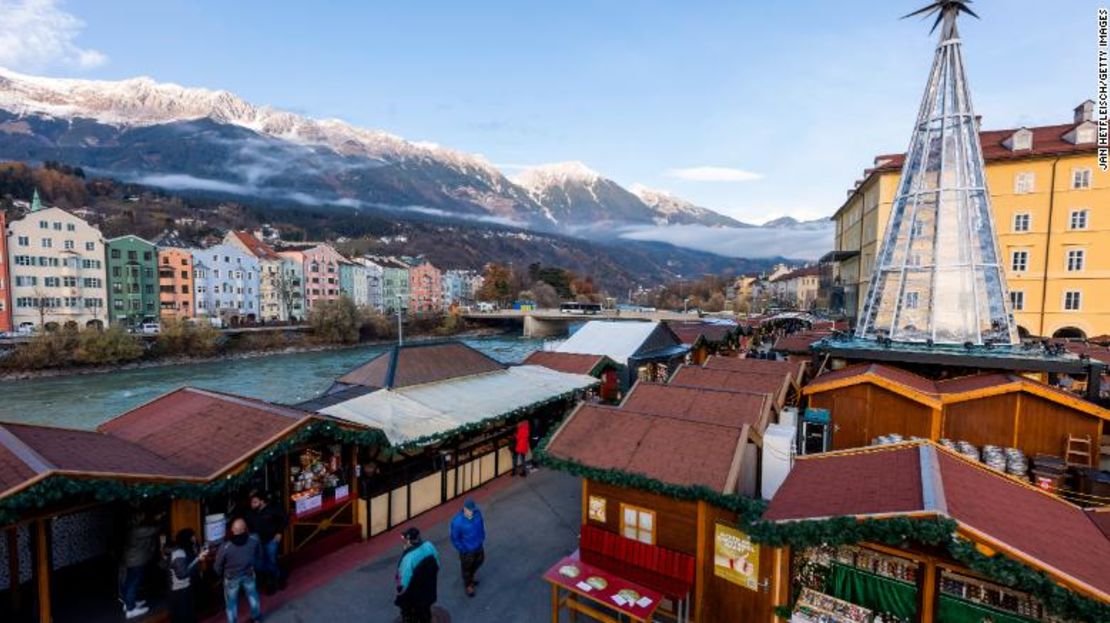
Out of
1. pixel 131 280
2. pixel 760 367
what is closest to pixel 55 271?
pixel 131 280


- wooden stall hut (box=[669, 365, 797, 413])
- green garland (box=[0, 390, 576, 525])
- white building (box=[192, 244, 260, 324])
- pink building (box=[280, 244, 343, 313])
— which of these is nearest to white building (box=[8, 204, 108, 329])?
white building (box=[192, 244, 260, 324])

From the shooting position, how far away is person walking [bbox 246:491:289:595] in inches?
306

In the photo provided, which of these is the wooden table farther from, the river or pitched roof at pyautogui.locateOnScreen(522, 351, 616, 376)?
the river

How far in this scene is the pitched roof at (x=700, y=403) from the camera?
10.7m

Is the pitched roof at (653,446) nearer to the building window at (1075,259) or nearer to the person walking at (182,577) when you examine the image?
the person walking at (182,577)

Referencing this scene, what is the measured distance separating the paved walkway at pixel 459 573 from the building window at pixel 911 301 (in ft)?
46.7

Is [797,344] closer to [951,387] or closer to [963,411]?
[951,387]

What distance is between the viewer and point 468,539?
25.7 ft

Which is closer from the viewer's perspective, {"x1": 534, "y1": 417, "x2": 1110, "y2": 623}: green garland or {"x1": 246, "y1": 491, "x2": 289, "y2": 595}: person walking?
{"x1": 534, "y1": 417, "x2": 1110, "y2": 623}: green garland

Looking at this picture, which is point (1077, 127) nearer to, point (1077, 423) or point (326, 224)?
point (1077, 423)

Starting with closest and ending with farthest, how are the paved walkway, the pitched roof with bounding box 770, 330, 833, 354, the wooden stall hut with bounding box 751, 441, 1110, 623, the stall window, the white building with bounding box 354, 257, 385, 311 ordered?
the wooden stall hut with bounding box 751, 441, 1110, 623, the stall window, the paved walkway, the pitched roof with bounding box 770, 330, 833, 354, the white building with bounding box 354, 257, 385, 311

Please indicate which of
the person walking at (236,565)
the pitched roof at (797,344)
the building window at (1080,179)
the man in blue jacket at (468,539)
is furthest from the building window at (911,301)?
the building window at (1080,179)

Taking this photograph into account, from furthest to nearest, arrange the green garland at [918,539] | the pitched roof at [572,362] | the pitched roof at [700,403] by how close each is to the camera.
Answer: the pitched roof at [572,362] → the pitched roof at [700,403] → the green garland at [918,539]

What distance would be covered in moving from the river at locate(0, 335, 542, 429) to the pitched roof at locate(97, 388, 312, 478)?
27638 millimetres
